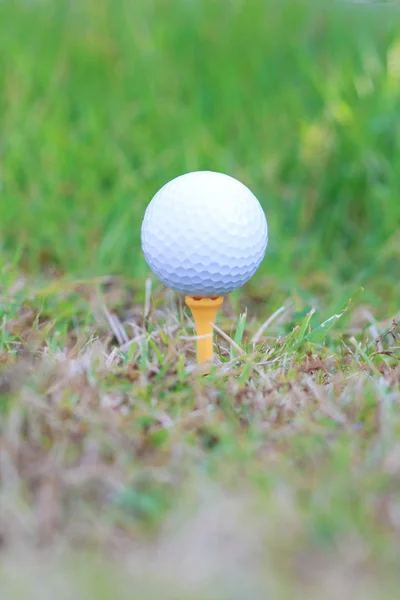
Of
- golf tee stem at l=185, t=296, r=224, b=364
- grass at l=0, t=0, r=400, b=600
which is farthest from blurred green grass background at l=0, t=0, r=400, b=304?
golf tee stem at l=185, t=296, r=224, b=364

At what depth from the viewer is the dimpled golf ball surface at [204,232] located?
2.00 m

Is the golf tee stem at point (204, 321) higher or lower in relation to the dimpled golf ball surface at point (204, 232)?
lower

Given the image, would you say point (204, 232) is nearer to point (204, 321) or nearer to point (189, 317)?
point (204, 321)

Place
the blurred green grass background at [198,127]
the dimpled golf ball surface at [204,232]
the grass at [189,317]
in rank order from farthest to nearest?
the blurred green grass background at [198,127], the dimpled golf ball surface at [204,232], the grass at [189,317]

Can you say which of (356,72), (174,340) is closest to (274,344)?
(174,340)

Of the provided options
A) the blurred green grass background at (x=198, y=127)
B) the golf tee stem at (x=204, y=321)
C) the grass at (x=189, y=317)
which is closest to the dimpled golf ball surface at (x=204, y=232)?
the golf tee stem at (x=204, y=321)

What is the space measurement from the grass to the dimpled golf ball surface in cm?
18

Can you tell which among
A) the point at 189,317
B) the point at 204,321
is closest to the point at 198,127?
the point at 189,317

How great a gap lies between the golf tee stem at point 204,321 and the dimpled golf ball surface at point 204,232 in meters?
0.03

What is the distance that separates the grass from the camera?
4.69 ft

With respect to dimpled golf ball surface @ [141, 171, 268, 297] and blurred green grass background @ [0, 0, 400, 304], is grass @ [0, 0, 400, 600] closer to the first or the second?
blurred green grass background @ [0, 0, 400, 304]

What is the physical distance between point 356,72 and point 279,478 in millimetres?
2956

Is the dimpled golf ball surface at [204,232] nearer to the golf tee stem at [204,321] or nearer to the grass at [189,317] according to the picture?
the golf tee stem at [204,321]

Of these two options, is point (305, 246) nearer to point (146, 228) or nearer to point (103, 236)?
point (103, 236)
